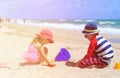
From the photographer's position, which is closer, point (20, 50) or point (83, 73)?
point (83, 73)

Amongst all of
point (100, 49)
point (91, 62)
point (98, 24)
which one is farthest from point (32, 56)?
point (98, 24)

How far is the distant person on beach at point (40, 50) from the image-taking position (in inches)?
219

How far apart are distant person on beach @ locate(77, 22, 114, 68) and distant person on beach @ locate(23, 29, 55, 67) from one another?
69cm

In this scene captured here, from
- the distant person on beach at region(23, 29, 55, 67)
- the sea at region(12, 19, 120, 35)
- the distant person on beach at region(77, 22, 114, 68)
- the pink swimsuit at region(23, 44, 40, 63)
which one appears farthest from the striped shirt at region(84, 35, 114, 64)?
the sea at region(12, 19, 120, 35)

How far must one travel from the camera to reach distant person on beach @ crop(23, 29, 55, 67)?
219 inches

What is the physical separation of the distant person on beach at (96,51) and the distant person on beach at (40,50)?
690 mm

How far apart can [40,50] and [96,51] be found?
1.08 metres

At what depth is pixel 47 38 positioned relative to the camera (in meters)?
5.59

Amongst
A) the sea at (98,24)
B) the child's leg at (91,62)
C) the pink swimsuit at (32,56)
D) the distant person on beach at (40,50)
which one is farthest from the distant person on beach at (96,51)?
the sea at (98,24)

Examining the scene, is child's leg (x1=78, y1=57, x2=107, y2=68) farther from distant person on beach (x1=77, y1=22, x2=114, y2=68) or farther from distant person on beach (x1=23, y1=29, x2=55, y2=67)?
distant person on beach (x1=23, y1=29, x2=55, y2=67)

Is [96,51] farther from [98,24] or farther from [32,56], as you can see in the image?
[98,24]

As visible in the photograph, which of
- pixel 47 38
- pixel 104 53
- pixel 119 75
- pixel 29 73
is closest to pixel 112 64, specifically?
pixel 104 53

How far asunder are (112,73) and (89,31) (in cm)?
97

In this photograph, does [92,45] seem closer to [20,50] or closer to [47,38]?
[47,38]
